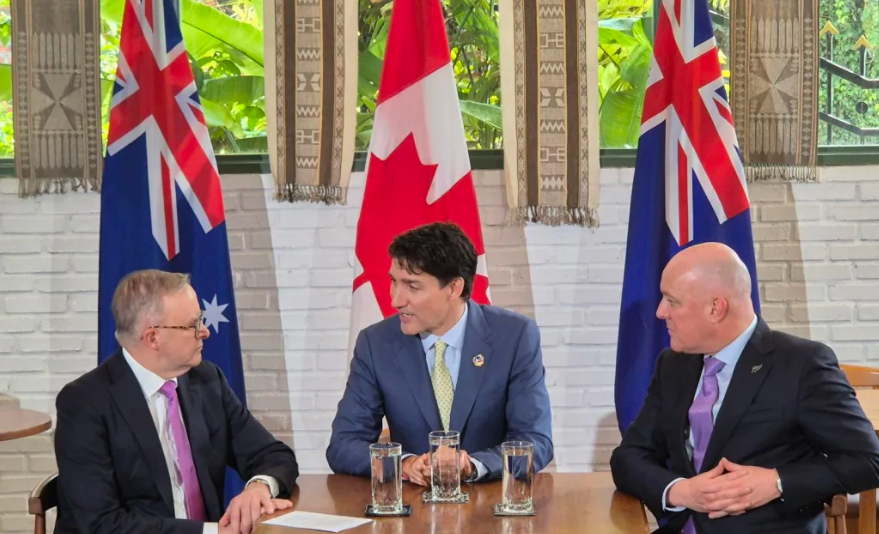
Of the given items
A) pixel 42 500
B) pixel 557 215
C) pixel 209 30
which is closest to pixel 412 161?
pixel 557 215

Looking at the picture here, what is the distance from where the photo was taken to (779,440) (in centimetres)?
233

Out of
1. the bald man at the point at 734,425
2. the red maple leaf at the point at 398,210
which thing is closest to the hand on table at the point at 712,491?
the bald man at the point at 734,425

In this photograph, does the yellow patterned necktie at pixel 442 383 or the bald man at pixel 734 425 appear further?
the yellow patterned necktie at pixel 442 383

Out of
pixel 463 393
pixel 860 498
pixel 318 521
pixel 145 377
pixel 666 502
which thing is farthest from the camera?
pixel 860 498

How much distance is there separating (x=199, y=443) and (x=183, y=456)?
2.0 inches

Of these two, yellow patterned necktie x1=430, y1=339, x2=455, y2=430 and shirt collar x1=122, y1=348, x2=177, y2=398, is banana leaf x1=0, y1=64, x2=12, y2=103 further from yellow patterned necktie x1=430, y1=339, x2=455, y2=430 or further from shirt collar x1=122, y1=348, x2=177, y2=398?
yellow patterned necktie x1=430, y1=339, x2=455, y2=430

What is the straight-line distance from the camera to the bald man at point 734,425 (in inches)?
87.2

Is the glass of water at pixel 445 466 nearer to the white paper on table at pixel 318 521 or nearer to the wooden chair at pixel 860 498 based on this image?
the white paper on table at pixel 318 521

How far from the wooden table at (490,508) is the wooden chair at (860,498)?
0.69 m

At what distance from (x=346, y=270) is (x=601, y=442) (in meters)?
1.17

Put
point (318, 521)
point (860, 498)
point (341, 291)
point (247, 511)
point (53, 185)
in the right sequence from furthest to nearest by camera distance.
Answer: point (341, 291)
point (53, 185)
point (860, 498)
point (247, 511)
point (318, 521)

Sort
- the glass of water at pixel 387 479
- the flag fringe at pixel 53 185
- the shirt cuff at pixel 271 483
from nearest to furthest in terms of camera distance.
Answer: the glass of water at pixel 387 479
the shirt cuff at pixel 271 483
the flag fringe at pixel 53 185

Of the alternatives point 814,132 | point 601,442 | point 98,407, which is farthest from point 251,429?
point 814,132

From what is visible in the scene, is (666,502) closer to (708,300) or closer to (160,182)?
(708,300)
